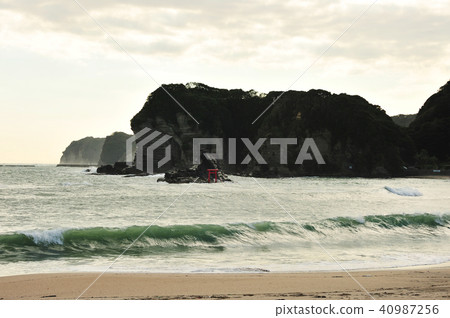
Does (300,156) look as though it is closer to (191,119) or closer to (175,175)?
(191,119)

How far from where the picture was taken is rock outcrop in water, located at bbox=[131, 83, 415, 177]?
110 meters

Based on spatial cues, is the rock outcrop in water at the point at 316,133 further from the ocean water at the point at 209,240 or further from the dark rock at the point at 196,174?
the ocean water at the point at 209,240

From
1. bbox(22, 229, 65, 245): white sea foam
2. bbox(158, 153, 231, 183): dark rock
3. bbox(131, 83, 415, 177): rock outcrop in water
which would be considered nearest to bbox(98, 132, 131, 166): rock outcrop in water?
bbox(131, 83, 415, 177): rock outcrop in water

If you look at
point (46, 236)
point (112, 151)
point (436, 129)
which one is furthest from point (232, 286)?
point (112, 151)

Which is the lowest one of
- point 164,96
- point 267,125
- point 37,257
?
point 37,257

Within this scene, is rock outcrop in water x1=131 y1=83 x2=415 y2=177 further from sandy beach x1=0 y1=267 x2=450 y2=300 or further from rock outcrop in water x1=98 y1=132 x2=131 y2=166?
sandy beach x1=0 y1=267 x2=450 y2=300

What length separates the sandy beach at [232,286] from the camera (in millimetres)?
7512

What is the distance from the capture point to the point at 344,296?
24.4ft

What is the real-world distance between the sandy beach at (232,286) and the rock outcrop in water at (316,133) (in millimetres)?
91444

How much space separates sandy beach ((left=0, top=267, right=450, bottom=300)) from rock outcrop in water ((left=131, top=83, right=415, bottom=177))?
91444 millimetres

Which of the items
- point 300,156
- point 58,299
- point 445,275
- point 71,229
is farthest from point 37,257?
point 300,156

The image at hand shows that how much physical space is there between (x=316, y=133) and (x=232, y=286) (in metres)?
111

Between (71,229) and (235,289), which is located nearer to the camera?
(235,289)
